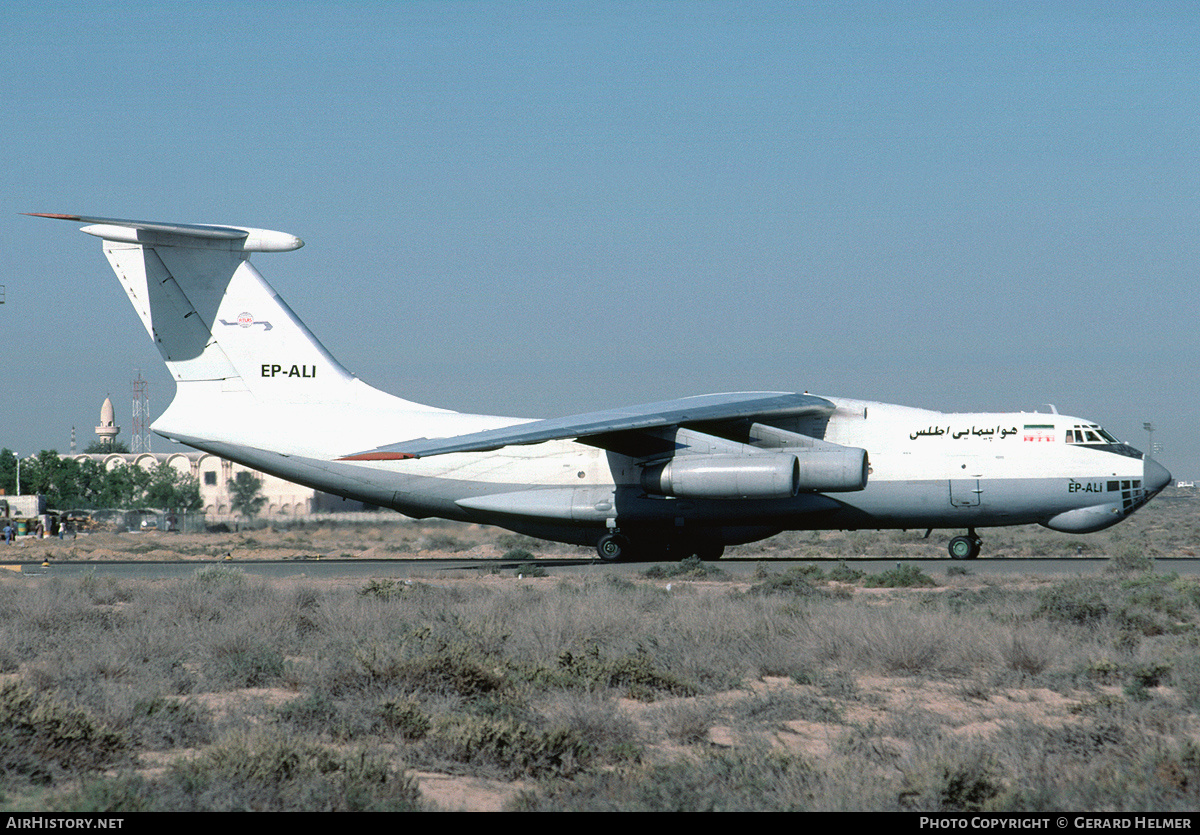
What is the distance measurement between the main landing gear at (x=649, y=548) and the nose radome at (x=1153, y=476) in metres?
7.99

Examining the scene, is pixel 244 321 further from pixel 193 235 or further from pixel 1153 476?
pixel 1153 476

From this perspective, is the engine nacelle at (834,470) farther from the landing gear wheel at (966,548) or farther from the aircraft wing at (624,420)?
the landing gear wheel at (966,548)

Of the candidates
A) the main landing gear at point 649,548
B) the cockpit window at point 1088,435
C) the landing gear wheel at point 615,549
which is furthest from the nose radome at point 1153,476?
the landing gear wheel at point 615,549

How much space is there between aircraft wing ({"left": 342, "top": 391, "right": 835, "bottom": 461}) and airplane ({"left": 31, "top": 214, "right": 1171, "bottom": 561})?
0.24 ft

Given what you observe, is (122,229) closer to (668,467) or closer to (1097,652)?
(668,467)

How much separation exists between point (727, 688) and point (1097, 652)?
3.62 metres

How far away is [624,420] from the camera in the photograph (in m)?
19.6

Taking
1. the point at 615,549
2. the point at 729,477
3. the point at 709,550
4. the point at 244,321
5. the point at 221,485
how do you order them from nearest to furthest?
the point at 729,477, the point at 615,549, the point at 244,321, the point at 709,550, the point at 221,485

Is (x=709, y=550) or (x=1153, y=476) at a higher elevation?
(x=1153, y=476)

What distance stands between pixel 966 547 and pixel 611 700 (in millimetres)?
15569

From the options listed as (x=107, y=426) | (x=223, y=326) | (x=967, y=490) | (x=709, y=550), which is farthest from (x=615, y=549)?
(x=107, y=426)

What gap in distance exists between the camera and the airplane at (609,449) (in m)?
20.2

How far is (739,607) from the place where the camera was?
41.0 feet
